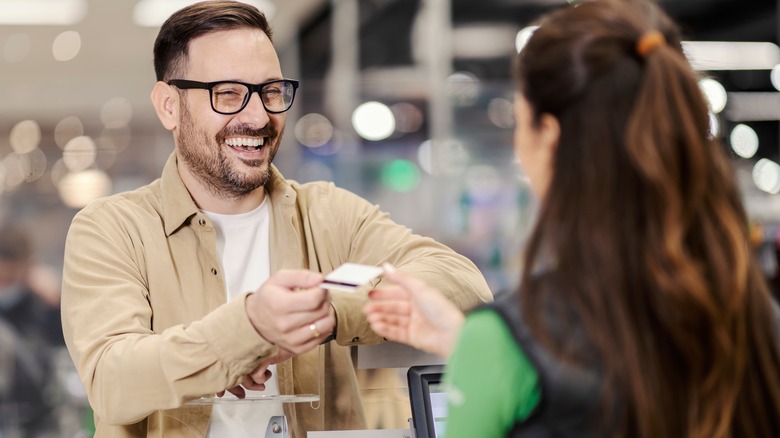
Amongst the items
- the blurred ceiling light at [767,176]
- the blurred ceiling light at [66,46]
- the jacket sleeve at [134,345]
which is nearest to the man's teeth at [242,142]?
the jacket sleeve at [134,345]

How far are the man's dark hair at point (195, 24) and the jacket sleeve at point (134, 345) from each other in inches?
20.2

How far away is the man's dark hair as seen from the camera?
231 cm

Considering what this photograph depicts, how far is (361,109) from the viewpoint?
899cm

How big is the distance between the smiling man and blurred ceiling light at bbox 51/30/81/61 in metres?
4.80

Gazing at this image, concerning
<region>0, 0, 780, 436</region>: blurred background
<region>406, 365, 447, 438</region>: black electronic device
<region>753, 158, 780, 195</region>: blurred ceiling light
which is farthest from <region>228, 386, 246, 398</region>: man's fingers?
<region>753, 158, 780, 195</region>: blurred ceiling light

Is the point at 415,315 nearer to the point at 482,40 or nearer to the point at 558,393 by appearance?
the point at 558,393

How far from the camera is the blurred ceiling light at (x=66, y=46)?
6918 mm

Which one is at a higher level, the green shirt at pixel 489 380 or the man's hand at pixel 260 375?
the green shirt at pixel 489 380

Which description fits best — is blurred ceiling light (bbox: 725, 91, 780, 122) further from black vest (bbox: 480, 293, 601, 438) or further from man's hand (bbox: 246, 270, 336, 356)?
black vest (bbox: 480, 293, 601, 438)

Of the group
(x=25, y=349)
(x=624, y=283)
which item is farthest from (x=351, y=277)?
(x=25, y=349)

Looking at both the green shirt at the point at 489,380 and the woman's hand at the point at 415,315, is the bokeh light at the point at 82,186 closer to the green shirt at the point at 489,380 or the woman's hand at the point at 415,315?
the woman's hand at the point at 415,315

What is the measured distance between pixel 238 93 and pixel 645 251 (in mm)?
1303

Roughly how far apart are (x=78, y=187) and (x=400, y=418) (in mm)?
5029

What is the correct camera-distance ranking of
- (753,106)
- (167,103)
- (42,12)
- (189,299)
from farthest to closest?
(753,106) < (42,12) < (167,103) < (189,299)
